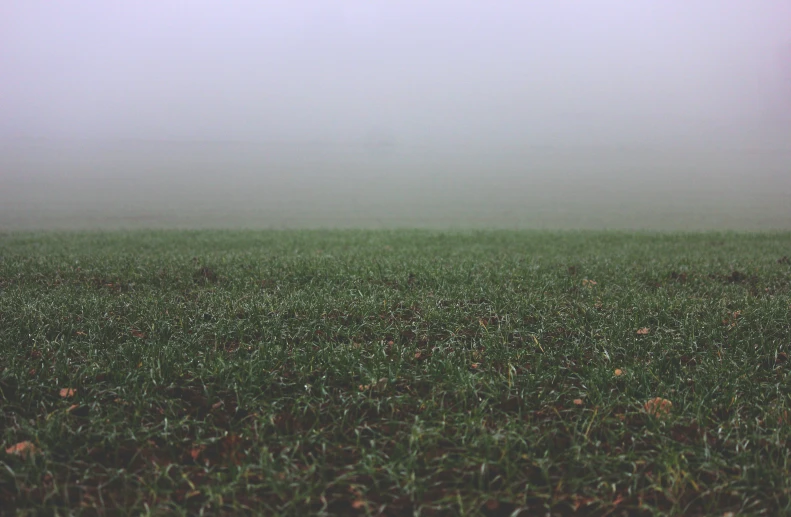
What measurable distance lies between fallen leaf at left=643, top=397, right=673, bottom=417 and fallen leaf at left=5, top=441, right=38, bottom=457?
4.54 m

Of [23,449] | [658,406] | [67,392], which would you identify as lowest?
[23,449]

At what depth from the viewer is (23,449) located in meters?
3.24

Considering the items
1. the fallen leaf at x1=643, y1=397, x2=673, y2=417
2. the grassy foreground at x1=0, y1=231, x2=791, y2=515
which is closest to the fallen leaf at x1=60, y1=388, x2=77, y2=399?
the grassy foreground at x1=0, y1=231, x2=791, y2=515

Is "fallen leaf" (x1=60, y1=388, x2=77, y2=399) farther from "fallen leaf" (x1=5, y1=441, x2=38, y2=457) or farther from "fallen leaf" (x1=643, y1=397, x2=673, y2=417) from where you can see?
"fallen leaf" (x1=643, y1=397, x2=673, y2=417)

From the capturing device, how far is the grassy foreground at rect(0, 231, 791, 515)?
9.62 ft

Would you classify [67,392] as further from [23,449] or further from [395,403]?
[395,403]

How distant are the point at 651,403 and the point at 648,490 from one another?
1034 millimetres

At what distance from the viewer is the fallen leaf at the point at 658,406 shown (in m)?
3.72

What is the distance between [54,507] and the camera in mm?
2744

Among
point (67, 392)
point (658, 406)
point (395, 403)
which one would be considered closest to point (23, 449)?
point (67, 392)

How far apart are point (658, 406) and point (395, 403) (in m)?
2.14

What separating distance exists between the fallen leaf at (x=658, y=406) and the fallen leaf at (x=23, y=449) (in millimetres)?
4540

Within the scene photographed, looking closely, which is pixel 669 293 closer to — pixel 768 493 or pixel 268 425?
pixel 768 493

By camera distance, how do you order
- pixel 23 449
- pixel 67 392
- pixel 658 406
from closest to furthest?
pixel 23 449
pixel 658 406
pixel 67 392
